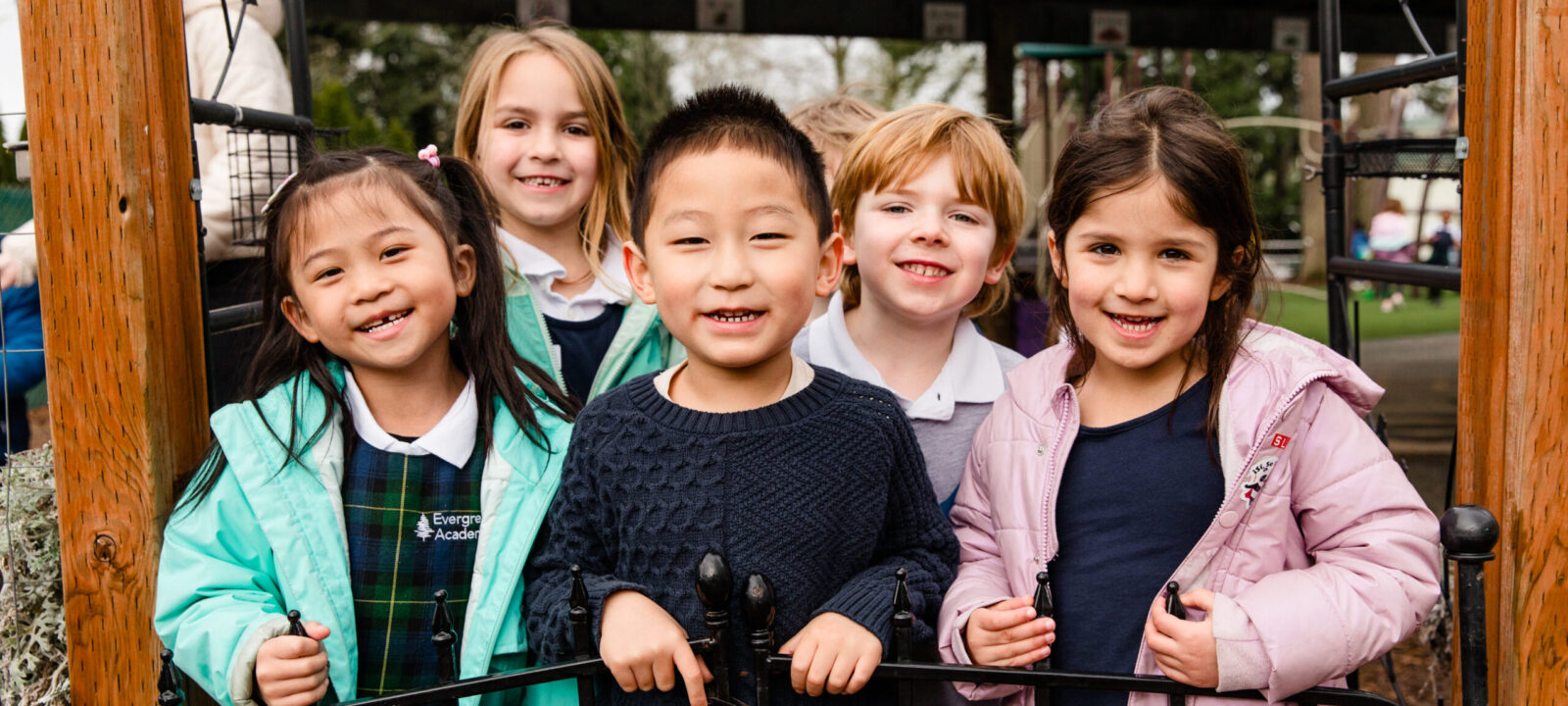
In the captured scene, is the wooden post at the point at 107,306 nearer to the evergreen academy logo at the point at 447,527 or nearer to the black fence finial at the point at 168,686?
the black fence finial at the point at 168,686

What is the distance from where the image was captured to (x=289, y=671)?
5.39 ft

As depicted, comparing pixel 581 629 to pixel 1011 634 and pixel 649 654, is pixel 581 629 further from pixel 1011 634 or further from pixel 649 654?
pixel 1011 634

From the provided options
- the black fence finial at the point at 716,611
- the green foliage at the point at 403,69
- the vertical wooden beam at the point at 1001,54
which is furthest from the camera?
the green foliage at the point at 403,69

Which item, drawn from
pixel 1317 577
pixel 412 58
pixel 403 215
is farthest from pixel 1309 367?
pixel 412 58

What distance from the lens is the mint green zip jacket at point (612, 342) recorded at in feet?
8.06

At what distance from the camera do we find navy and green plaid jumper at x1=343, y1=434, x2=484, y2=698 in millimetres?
1901

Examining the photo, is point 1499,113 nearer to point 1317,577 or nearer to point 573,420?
point 1317,577

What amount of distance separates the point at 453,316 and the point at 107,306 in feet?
1.93

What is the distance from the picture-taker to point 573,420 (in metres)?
2.09

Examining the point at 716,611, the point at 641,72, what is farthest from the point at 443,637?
the point at 641,72

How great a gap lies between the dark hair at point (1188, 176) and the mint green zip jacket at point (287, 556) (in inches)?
42.1

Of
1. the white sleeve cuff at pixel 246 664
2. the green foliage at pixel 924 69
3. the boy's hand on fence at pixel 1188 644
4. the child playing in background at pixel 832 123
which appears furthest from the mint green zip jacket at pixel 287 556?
the green foliage at pixel 924 69

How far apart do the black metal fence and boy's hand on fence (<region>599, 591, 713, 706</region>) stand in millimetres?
27

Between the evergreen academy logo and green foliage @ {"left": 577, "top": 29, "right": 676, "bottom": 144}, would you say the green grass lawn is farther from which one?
green foliage @ {"left": 577, "top": 29, "right": 676, "bottom": 144}
